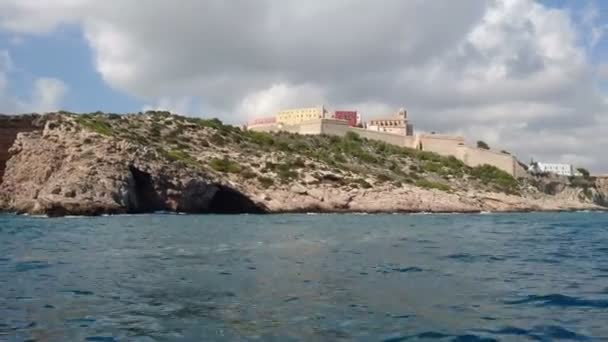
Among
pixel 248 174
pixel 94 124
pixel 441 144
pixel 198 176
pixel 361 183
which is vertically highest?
pixel 441 144

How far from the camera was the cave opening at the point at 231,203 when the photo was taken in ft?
214

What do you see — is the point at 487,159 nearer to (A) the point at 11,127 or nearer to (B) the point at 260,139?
(B) the point at 260,139

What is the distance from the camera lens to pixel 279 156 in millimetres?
81875

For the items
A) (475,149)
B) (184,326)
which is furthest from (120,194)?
(475,149)

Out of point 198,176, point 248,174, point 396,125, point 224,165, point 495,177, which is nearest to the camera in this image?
point 198,176

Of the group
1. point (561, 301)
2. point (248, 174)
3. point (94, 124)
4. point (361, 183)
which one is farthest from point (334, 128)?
point (561, 301)

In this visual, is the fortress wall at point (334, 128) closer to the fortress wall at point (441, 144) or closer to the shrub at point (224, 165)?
the fortress wall at point (441, 144)

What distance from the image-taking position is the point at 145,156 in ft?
203

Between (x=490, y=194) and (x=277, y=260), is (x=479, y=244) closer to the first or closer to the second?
(x=277, y=260)

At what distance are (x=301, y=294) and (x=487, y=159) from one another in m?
117

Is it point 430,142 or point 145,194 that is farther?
point 430,142

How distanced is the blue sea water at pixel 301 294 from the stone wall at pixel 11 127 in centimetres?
5057

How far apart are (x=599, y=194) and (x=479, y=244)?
128 meters

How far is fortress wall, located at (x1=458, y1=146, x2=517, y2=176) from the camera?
12250 cm
